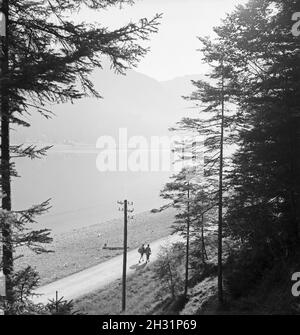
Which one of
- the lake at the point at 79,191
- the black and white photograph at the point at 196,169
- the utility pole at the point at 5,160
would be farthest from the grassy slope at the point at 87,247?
the utility pole at the point at 5,160

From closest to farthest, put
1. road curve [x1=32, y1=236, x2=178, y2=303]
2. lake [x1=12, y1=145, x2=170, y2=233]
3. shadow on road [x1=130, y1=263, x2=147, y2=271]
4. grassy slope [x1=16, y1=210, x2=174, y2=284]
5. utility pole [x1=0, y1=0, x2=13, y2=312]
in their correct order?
1. utility pole [x1=0, y1=0, x2=13, y2=312]
2. road curve [x1=32, y1=236, x2=178, y2=303]
3. shadow on road [x1=130, y1=263, x2=147, y2=271]
4. grassy slope [x1=16, y1=210, x2=174, y2=284]
5. lake [x1=12, y1=145, x2=170, y2=233]

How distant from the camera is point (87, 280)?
3294 centimetres

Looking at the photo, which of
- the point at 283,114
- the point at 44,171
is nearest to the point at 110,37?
the point at 283,114

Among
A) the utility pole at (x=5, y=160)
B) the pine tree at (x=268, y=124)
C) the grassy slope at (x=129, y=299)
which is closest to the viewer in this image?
the utility pole at (x=5, y=160)

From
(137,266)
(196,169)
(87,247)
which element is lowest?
(87,247)

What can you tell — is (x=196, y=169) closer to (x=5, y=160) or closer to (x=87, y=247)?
(x=5, y=160)

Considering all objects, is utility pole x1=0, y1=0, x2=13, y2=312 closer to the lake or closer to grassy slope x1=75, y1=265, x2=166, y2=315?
grassy slope x1=75, y1=265, x2=166, y2=315

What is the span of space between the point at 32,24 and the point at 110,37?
6.23 feet

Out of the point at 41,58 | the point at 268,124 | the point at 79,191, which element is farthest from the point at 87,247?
the point at 79,191

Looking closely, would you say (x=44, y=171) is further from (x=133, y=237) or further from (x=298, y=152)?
(x=298, y=152)

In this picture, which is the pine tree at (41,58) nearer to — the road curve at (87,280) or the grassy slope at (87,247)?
the road curve at (87,280)

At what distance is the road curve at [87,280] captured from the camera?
2976 centimetres

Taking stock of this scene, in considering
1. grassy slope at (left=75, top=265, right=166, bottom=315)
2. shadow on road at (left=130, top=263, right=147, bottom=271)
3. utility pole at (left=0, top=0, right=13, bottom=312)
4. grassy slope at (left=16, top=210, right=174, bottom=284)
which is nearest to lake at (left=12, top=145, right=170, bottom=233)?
grassy slope at (left=16, top=210, right=174, bottom=284)

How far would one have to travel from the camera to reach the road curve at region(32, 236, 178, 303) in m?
29.8
